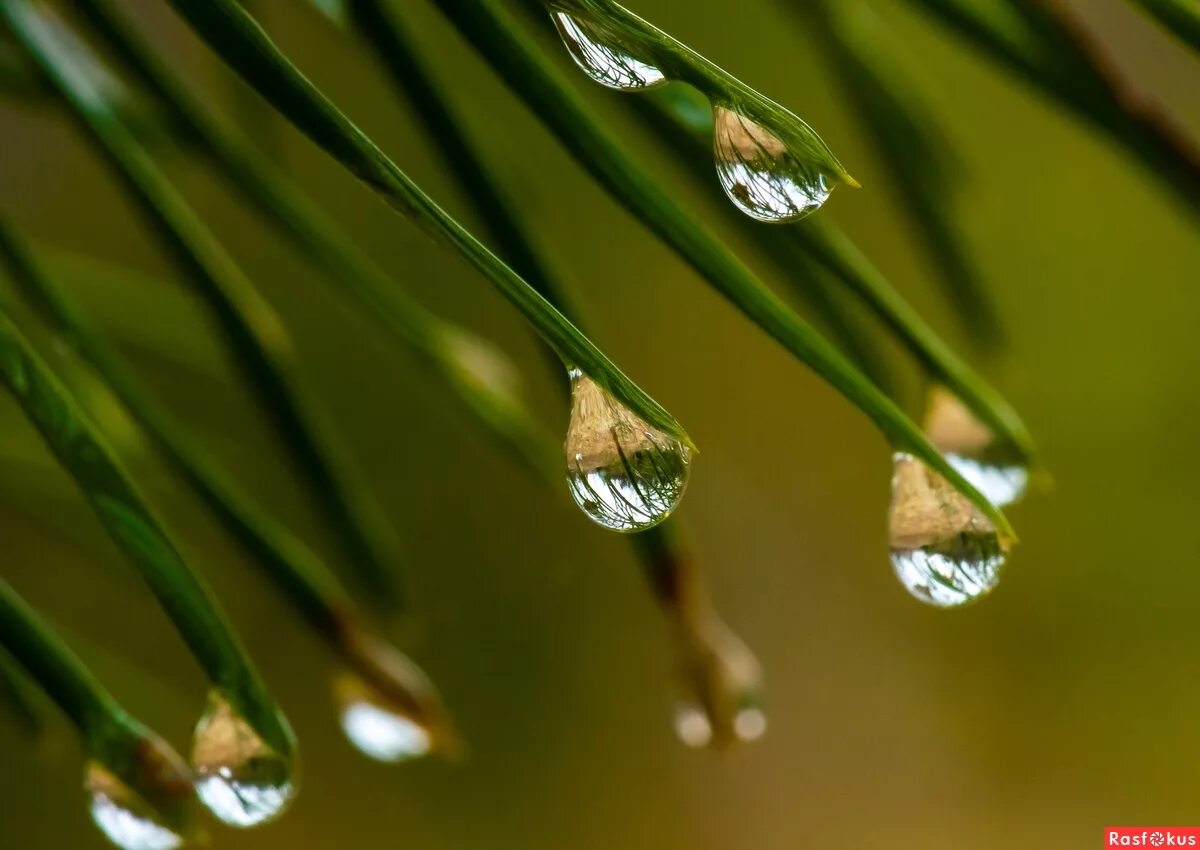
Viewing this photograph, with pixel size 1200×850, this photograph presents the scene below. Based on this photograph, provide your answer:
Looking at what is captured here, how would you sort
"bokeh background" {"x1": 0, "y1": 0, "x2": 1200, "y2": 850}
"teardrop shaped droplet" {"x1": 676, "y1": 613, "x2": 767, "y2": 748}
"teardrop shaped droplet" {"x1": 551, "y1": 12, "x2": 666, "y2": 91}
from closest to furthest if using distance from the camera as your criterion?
1. "teardrop shaped droplet" {"x1": 551, "y1": 12, "x2": 666, "y2": 91}
2. "teardrop shaped droplet" {"x1": 676, "y1": 613, "x2": 767, "y2": 748}
3. "bokeh background" {"x1": 0, "y1": 0, "x2": 1200, "y2": 850}

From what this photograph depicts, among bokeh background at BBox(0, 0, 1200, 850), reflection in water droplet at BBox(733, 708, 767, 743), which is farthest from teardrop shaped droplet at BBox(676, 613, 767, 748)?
bokeh background at BBox(0, 0, 1200, 850)

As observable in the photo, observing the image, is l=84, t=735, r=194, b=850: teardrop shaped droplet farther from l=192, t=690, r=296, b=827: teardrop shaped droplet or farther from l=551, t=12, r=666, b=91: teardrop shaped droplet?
l=551, t=12, r=666, b=91: teardrop shaped droplet

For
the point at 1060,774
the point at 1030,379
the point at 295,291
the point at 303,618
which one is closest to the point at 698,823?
the point at 1060,774

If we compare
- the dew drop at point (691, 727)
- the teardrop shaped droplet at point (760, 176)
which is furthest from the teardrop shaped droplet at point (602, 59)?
the dew drop at point (691, 727)

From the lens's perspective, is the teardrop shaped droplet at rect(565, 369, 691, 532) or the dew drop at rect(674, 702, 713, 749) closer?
the teardrop shaped droplet at rect(565, 369, 691, 532)

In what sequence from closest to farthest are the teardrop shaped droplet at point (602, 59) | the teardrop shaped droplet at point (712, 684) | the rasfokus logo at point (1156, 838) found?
the teardrop shaped droplet at point (602, 59), the teardrop shaped droplet at point (712, 684), the rasfokus logo at point (1156, 838)

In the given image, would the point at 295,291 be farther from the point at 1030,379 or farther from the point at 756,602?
the point at 1030,379

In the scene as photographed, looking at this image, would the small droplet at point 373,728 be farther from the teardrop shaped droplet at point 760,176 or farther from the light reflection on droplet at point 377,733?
the teardrop shaped droplet at point 760,176
